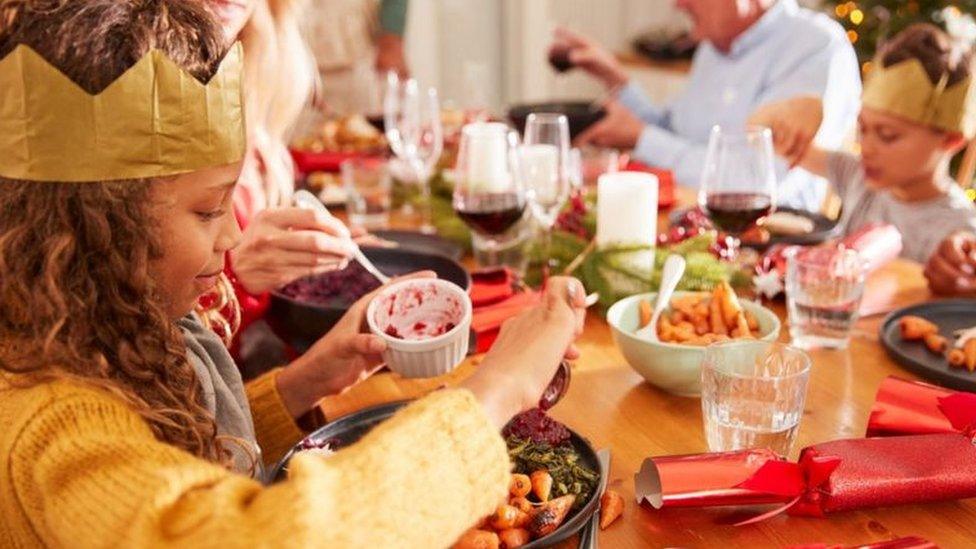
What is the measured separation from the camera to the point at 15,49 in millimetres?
845

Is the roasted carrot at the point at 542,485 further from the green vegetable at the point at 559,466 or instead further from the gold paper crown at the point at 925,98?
the gold paper crown at the point at 925,98

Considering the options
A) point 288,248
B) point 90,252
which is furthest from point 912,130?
point 90,252

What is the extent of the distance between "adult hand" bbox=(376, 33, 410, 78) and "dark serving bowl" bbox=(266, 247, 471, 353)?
266 centimetres

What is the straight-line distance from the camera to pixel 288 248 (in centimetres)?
142

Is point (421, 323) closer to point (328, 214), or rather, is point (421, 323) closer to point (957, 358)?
point (328, 214)

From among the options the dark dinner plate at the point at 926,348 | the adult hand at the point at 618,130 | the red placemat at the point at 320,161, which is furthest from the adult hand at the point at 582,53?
the dark dinner plate at the point at 926,348

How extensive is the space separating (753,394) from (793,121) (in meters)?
1.16

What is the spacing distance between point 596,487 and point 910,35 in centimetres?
152

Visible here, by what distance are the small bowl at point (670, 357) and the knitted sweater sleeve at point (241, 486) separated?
0.43 metres

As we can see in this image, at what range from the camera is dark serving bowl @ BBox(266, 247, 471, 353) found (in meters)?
1.44

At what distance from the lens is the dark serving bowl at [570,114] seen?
8.31 feet

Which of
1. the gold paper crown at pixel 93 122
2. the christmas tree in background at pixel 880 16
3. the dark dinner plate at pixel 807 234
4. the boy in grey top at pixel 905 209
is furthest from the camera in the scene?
the christmas tree in background at pixel 880 16

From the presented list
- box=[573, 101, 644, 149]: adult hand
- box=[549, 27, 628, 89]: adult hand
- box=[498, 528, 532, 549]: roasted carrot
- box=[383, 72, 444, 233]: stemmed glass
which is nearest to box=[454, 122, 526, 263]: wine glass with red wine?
box=[383, 72, 444, 233]: stemmed glass

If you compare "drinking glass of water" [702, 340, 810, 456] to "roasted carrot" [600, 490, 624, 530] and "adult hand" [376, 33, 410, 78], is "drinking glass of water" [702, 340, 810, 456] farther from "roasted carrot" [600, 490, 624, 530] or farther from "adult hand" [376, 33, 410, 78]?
"adult hand" [376, 33, 410, 78]
